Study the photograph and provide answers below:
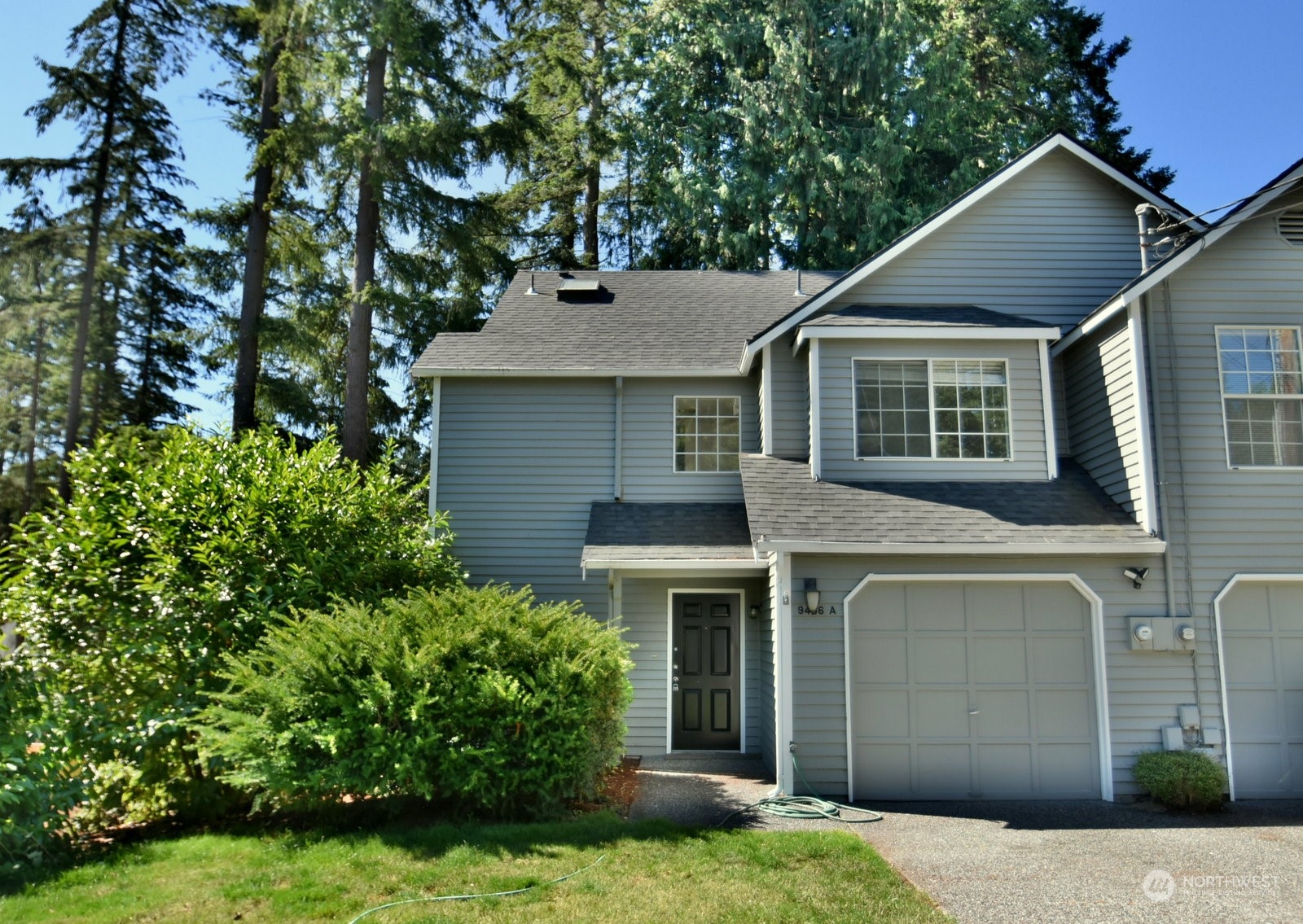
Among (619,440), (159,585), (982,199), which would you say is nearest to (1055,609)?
(982,199)

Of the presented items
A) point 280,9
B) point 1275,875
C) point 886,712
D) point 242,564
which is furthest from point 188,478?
point 280,9

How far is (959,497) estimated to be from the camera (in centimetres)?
991

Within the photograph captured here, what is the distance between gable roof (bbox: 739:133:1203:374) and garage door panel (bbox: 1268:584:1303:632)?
4725mm

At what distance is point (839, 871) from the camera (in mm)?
6230

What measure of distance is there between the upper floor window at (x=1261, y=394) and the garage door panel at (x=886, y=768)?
15.4 ft

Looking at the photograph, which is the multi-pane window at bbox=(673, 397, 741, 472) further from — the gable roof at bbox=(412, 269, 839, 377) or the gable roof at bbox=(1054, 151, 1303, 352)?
the gable roof at bbox=(1054, 151, 1303, 352)

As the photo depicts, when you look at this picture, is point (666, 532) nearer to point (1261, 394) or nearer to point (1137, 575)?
point (1137, 575)

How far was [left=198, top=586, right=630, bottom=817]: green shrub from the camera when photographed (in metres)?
7.20

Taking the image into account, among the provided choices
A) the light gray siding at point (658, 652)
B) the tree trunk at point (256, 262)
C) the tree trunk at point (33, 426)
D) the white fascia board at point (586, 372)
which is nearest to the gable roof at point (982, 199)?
the white fascia board at point (586, 372)

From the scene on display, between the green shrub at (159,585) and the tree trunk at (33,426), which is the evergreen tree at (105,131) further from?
the green shrub at (159,585)

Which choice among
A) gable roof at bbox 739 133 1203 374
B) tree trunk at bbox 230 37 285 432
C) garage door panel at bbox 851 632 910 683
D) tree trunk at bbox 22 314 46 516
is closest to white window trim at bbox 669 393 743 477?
gable roof at bbox 739 133 1203 374

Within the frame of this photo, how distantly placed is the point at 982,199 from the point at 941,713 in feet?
21.3

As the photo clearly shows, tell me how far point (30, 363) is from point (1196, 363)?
29.3 m

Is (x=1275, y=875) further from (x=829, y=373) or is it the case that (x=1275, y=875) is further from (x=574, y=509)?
(x=574, y=509)
